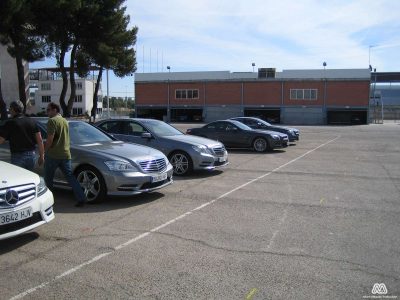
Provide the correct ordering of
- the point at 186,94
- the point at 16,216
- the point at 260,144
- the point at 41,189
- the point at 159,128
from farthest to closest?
the point at 186,94 → the point at 260,144 → the point at 159,128 → the point at 41,189 → the point at 16,216

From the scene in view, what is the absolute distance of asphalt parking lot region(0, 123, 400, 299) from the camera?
4.40 metres

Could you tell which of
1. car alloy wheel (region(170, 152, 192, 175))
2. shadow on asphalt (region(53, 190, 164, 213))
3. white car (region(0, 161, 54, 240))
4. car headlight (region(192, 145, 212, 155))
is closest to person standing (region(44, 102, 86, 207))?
shadow on asphalt (region(53, 190, 164, 213))

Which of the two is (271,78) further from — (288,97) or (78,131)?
(78,131)

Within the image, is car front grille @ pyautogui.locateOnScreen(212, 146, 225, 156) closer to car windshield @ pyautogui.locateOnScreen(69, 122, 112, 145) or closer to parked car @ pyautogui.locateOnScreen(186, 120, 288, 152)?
car windshield @ pyautogui.locateOnScreen(69, 122, 112, 145)

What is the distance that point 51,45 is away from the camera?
1099 inches

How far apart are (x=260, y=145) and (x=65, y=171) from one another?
11937 mm

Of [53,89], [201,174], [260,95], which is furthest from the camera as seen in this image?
[53,89]

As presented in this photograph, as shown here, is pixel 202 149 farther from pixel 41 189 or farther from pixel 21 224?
pixel 21 224

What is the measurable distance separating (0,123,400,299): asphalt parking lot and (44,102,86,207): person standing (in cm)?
46

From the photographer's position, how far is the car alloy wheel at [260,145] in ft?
60.6

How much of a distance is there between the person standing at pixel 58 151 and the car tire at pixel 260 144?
1167cm

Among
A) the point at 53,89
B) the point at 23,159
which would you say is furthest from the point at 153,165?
the point at 53,89

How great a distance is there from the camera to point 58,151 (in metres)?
7.55

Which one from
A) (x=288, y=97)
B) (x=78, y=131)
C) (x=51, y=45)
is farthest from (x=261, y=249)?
(x=288, y=97)
